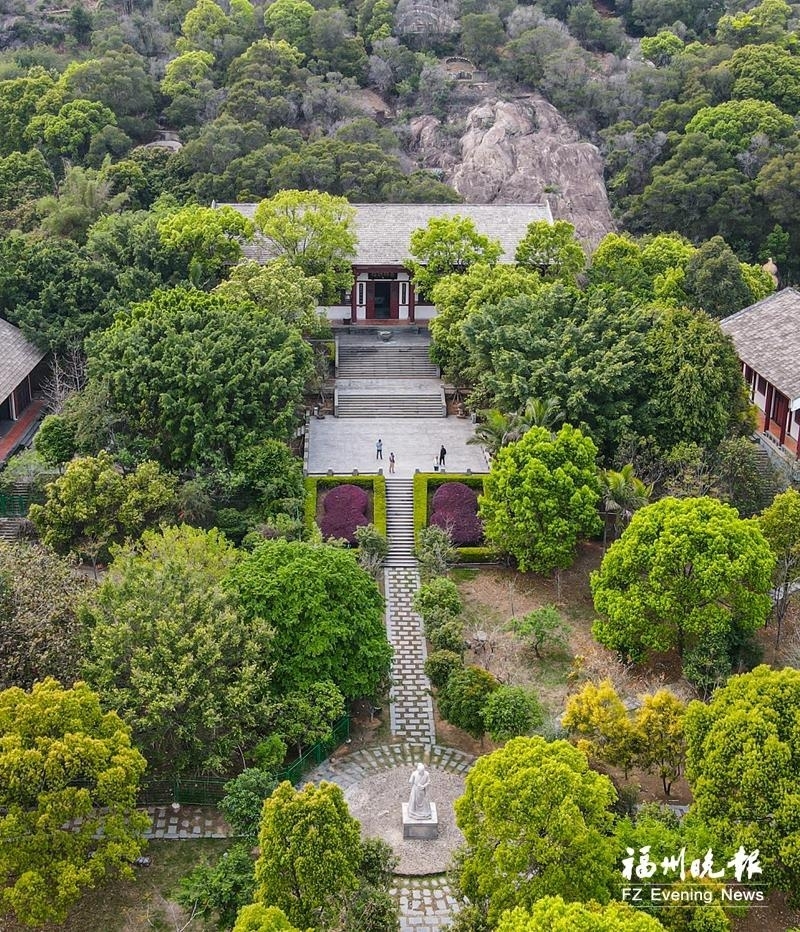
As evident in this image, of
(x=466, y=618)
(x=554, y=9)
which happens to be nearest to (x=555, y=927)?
(x=466, y=618)

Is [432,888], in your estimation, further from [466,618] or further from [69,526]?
[69,526]

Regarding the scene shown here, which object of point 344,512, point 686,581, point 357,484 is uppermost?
point 357,484

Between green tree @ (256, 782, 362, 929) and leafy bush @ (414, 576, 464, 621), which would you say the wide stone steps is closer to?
leafy bush @ (414, 576, 464, 621)

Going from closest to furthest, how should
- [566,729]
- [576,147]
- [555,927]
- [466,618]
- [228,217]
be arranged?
[555,927]
[566,729]
[466,618]
[228,217]
[576,147]

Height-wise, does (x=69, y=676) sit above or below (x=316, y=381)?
below

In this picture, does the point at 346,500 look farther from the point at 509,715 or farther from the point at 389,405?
the point at 509,715

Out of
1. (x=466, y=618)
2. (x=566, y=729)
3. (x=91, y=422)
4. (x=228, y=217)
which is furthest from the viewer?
(x=228, y=217)

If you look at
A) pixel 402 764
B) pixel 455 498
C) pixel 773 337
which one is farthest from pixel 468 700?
pixel 773 337

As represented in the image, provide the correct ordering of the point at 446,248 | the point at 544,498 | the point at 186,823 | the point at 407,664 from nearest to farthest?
the point at 186,823, the point at 407,664, the point at 544,498, the point at 446,248
